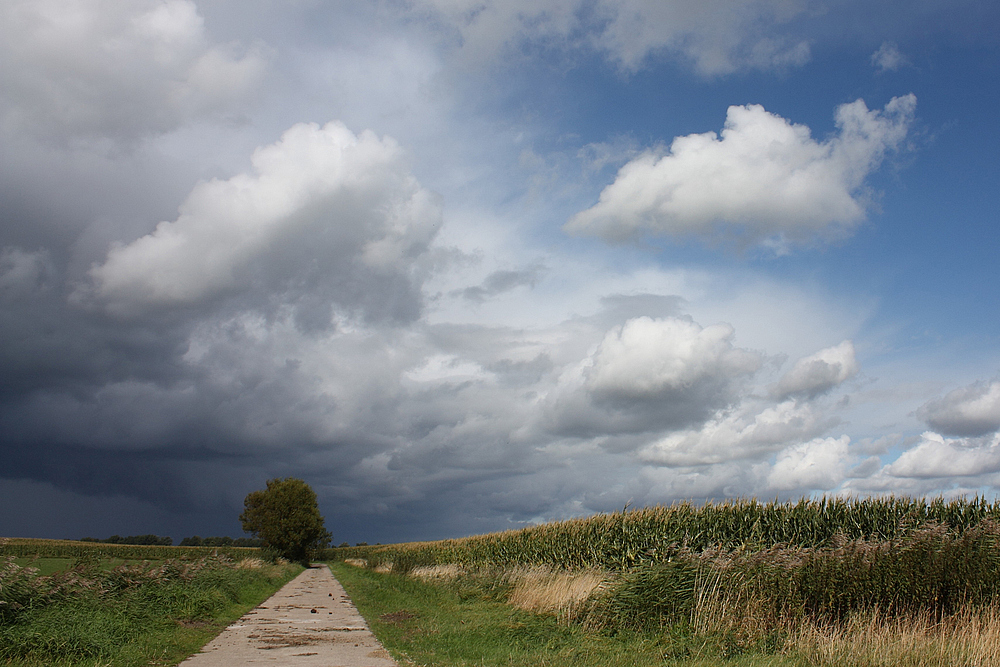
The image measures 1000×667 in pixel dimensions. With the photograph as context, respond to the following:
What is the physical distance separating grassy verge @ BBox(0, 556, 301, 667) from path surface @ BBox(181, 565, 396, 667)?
0.43 meters

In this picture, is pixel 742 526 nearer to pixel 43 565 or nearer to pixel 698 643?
pixel 698 643

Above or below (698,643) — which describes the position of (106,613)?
above

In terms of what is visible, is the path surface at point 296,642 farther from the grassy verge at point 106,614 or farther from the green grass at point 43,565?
the green grass at point 43,565

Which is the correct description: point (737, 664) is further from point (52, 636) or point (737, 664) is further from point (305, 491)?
point (305, 491)

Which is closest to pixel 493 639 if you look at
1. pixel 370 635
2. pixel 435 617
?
pixel 370 635

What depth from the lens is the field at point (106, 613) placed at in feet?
27.0

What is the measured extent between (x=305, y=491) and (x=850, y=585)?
6243cm

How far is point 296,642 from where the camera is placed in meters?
10.5

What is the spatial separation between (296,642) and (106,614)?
3.21 meters

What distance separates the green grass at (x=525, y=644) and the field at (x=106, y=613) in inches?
140

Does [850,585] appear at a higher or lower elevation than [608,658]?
higher

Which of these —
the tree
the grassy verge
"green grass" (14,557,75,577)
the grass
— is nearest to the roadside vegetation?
the grass

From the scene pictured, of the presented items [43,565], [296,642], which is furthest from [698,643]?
[43,565]

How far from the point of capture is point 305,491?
65.4 metres
